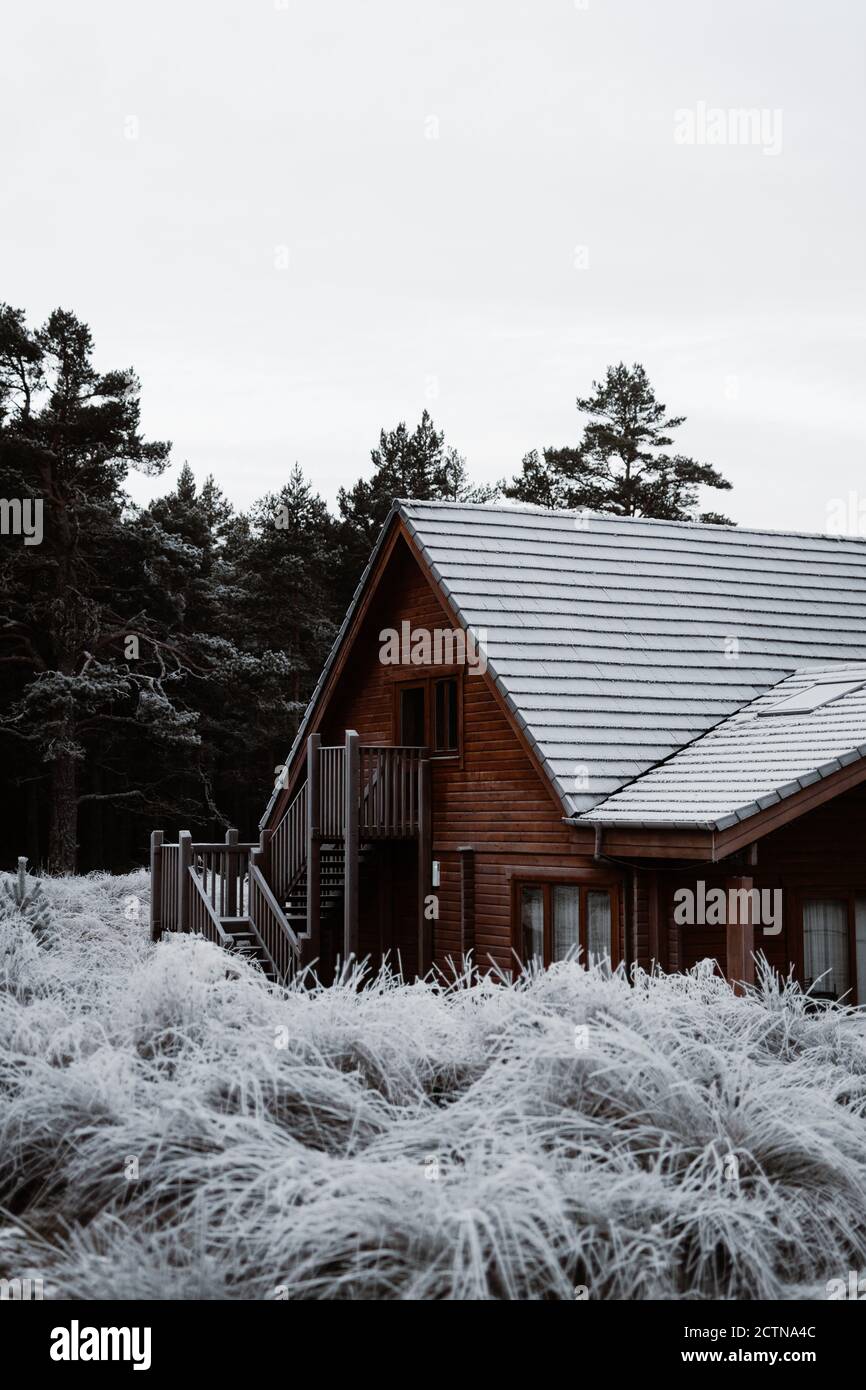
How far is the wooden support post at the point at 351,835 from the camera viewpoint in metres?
15.7

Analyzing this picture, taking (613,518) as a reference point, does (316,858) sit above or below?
below

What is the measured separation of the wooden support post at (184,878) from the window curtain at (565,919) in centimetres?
491

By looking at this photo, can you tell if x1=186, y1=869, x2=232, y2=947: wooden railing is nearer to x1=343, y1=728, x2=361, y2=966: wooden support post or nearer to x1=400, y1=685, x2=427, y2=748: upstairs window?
x1=343, y1=728, x2=361, y2=966: wooden support post

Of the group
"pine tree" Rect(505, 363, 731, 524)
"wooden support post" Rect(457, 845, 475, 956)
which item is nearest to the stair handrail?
"wooden support post" Rect(457, 845, 475, 956)

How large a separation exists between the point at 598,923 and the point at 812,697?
129 inches

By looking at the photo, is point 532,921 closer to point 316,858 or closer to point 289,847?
point 316,858

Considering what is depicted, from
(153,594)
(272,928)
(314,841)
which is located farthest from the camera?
(153,594)

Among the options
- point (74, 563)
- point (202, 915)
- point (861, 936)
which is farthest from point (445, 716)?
point (74, 563)

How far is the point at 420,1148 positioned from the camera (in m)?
5.96

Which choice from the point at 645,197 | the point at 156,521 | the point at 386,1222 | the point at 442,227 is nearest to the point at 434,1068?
the point at 386,1222

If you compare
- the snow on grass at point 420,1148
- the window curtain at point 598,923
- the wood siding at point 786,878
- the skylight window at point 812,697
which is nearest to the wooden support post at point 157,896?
the window curtain at point 598,923

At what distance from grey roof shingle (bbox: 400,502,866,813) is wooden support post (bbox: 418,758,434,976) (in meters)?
2.35

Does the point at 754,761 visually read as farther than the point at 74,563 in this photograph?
No
